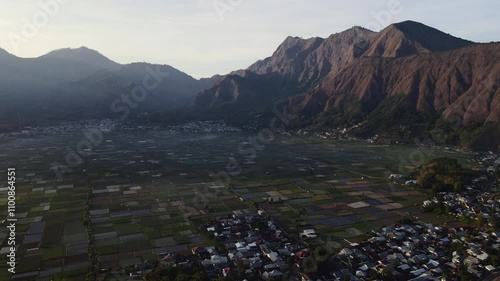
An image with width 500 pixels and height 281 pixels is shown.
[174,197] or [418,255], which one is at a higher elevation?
[418,255]

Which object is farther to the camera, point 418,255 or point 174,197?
point 174,197

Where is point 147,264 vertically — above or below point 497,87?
below

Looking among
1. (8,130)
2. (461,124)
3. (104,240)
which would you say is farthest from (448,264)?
(8,130)

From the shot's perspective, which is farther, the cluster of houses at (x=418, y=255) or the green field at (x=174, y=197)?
the green field at (x=174, y=197)

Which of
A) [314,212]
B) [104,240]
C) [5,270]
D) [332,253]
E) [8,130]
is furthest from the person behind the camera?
[8,130]

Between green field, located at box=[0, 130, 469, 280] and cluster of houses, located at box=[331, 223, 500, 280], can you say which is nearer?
cluster of houses, located at box=[331, 223, 500, 280]

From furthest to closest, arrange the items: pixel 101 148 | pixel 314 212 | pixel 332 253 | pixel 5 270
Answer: pixel 101 148, pixel 314 212, pixel 332 253, pixel 5 270

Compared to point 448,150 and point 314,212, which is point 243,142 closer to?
point 448,150

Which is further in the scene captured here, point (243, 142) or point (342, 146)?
point (243, 142)
